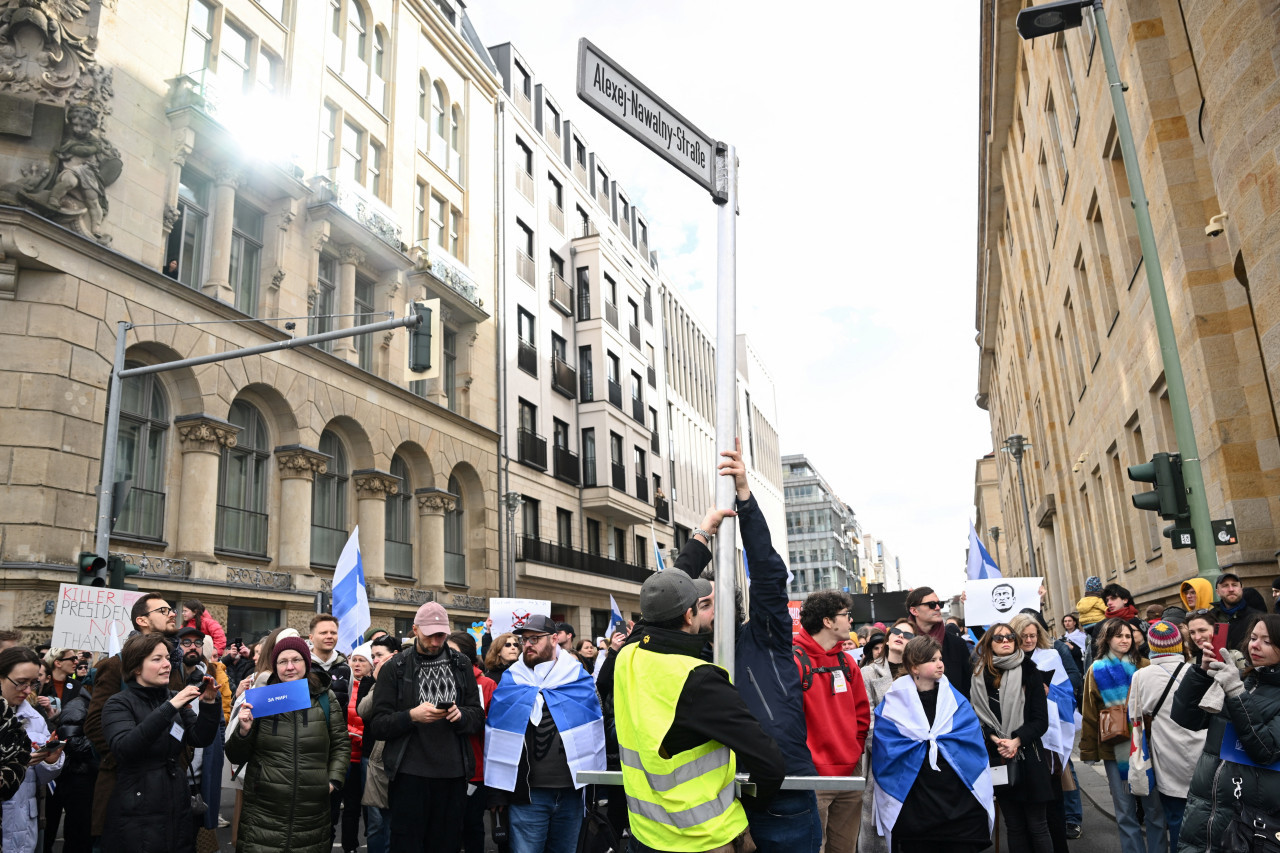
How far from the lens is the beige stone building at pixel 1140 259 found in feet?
33.9

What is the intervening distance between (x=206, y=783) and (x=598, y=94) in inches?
321

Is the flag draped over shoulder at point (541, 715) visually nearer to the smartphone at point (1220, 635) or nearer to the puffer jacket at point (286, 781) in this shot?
the puffer jacket at point (286, 781)

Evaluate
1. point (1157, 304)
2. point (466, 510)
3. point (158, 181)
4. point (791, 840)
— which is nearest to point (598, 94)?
point (791, 840)

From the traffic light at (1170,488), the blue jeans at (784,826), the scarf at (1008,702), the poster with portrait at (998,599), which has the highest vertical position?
the traffic light at (1170,488)

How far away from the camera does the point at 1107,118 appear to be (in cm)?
1645

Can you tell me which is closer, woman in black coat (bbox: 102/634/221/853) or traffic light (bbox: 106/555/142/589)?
woman in black coat (bbox: 102/634/221/853)

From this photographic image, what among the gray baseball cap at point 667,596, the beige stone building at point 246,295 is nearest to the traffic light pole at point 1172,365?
the gray baseball cap at point 667,596

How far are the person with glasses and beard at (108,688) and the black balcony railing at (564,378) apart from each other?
28.0 metres

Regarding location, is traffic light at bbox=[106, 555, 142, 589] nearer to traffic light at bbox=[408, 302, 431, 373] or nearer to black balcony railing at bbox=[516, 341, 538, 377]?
traffic light at bbox=[408, 302, 431, 373]

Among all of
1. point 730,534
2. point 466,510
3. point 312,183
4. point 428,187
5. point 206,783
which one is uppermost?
point 428,187

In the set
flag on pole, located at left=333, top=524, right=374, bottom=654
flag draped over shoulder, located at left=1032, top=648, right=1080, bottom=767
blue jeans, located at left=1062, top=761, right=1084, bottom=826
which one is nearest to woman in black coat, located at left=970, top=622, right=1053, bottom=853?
flag draped over shoulder, located at left=1032, top=648, right=1080, bottom=767

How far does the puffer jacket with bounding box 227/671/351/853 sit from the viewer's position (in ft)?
20.5

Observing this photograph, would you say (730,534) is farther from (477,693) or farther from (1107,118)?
(1107,118)

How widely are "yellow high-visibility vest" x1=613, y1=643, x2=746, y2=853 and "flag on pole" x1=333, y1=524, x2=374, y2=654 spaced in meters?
8.31
